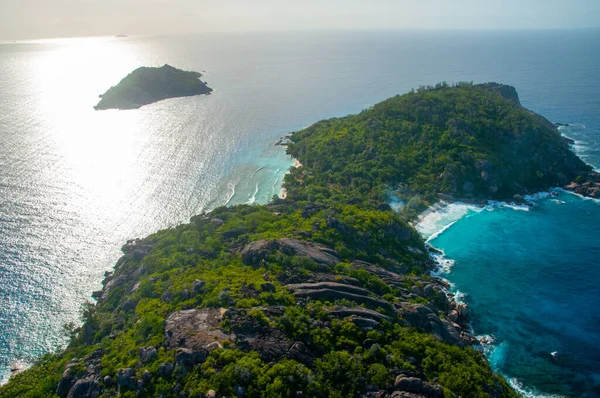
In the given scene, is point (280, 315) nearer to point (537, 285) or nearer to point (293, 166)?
point (537, 285)

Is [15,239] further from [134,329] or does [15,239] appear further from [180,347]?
[180,347]

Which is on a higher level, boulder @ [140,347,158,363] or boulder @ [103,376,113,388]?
boulder @ [140,347,158,363]

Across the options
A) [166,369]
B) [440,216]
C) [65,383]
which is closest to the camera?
[166,369]

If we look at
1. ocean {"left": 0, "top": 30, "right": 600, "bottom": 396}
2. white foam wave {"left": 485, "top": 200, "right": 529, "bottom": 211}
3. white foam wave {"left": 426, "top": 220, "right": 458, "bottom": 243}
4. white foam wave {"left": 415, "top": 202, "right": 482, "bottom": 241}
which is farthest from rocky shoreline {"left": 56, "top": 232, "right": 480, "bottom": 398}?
white foam wave {"left": 485, "top": 200, "right": 529, "bottom": 211}

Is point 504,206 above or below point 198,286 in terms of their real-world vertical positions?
below

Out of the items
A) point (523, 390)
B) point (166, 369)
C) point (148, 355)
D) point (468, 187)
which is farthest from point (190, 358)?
point (468, 187)

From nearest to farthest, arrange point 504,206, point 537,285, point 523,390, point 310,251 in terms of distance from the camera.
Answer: point 523,390 < point 310,251 < point 537,285 < point 504,206

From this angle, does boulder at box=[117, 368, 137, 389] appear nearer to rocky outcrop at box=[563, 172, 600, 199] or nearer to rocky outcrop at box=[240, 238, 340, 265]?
rocky outcrop at box=[240, 238, 340, 265]

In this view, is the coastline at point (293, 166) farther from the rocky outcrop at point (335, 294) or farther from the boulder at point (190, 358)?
the boulder at point (190, 358)
